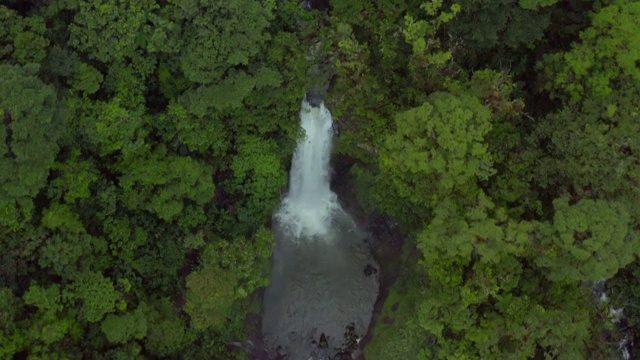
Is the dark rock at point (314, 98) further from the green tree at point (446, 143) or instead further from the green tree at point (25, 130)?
Result: the green tree at point (25, 130)

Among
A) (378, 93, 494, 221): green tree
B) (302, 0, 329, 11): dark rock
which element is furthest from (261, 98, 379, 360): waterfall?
(378, 93, 494, 221): green tree

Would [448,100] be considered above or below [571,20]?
below

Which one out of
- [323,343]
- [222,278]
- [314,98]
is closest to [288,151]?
[314,98]

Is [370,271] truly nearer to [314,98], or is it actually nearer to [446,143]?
[314,98]

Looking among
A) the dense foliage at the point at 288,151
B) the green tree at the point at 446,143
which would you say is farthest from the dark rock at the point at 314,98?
the green tree at the point at 446,143

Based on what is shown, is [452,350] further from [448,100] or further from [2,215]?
[2,215]

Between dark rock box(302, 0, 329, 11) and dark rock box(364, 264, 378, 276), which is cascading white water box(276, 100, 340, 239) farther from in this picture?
dark rock box(302, 0, 329, 11)

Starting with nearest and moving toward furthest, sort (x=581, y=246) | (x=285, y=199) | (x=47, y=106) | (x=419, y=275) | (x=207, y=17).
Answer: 1. (x=581, y=246)
2. (x=47, y=106)
3. (x=207, y=17)
4. (x=419, y=275)
5. (x=285, y=199)

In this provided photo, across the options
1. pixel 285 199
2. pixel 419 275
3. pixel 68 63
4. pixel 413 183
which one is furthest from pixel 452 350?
pixel 68 63
